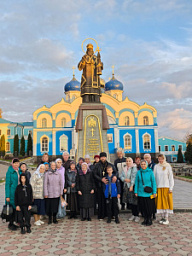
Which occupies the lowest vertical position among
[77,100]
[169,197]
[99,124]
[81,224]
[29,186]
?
[81,224]

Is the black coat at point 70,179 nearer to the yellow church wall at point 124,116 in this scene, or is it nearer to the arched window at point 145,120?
the yellow church wall at point 124,116

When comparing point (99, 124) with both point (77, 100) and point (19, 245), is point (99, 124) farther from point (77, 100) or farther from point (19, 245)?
point (77, 100)

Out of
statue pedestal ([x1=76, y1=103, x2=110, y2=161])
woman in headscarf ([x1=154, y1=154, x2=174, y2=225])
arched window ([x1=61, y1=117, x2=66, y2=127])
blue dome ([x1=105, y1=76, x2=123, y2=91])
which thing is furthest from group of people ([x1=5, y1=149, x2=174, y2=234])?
blue dome ([x1=105, y1=76, x2=123, y2=91])

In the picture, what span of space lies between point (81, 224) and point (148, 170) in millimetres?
2137

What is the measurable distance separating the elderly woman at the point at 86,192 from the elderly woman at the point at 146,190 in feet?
3.90

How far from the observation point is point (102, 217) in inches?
252

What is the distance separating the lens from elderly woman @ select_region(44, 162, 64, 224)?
6.05 meters

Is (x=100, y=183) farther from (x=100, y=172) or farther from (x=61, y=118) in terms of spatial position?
(x=61, y=118)

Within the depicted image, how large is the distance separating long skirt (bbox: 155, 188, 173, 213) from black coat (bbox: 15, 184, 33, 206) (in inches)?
124

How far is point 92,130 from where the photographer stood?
11836 mm

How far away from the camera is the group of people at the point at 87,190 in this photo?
560cm

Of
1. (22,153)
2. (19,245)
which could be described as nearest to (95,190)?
(19,245)

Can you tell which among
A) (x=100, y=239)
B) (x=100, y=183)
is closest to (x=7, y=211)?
(x=100, y=239)

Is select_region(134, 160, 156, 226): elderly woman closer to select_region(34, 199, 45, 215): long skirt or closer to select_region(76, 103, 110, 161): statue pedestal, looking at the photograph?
select_region(34, 199, 45, 215): long skirt
